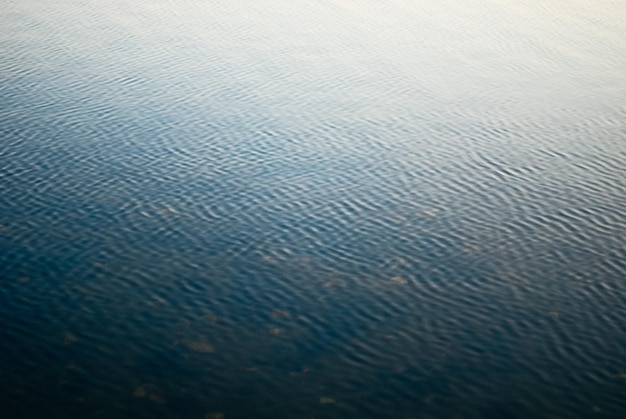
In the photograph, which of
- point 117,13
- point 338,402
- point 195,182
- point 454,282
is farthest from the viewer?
point 117,13

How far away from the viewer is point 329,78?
35.9 metres

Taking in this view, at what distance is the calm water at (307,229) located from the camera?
15.6 metres

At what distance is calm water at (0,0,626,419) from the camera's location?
15555 mm

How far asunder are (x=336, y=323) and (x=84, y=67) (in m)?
22.7

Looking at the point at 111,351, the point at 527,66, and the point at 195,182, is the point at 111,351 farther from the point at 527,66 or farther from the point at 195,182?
the point at 527,66

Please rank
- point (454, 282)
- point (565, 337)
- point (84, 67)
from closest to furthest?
point (565, 337), point (454, 282), point (84, 67)

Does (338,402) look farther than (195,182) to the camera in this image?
No

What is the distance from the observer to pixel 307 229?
2197 centimetres

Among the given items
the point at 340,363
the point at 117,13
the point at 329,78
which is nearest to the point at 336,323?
the point at 340,363

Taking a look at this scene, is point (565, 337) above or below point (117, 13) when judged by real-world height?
above

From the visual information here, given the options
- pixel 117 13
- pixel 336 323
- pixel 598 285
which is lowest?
pixel 117 13

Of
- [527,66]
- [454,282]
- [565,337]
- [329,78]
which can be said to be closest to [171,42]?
[329,78]

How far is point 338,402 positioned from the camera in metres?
15.0

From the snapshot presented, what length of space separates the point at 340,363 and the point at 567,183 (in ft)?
42.6
